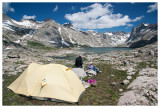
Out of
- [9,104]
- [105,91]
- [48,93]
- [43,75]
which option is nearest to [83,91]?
[105,91]

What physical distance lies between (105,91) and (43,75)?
6.08m

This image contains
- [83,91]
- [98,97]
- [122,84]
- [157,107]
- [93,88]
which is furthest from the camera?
[122,84]

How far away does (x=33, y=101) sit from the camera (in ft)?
25.2

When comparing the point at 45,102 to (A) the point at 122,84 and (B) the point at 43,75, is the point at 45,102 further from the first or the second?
(A) the point at 122,84

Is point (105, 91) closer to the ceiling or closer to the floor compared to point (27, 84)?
closer to the floor

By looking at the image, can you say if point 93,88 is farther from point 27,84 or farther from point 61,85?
point 27,84

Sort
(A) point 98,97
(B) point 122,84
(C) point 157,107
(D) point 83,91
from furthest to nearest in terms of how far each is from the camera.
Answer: (B) point 122,84 → (D) point 83,91 → (A) point 98,97 → (C) point 157,107

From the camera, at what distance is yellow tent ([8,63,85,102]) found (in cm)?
786

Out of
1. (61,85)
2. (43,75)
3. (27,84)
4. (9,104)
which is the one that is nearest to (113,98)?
(61,85)

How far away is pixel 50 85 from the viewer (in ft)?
26.5

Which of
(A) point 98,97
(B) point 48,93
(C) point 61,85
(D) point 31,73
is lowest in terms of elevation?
(A) point 98,97

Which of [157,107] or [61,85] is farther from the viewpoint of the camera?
[61,85]

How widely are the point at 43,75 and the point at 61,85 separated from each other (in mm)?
1852

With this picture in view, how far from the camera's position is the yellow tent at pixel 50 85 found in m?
7.86
